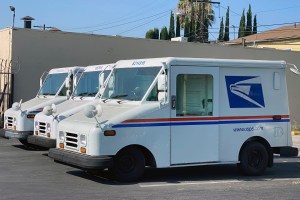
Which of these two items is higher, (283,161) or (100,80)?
(100,80)

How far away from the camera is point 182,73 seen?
9.45 meters

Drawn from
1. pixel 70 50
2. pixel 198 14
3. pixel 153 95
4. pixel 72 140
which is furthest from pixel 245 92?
pixel 198 14

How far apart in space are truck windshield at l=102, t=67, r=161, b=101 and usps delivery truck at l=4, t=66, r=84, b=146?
12.9 ft

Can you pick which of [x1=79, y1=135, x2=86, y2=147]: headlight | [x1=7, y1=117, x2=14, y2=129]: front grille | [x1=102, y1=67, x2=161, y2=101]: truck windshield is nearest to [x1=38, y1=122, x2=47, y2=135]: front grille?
[x1=7, y1=117, x2=14, y2=129]: front grille

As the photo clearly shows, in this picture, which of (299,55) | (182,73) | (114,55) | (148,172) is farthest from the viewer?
(299,55)

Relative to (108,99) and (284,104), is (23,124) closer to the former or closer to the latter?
(108,99)

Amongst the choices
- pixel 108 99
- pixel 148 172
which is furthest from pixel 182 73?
pixel 148 172

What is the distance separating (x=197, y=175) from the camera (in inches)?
408

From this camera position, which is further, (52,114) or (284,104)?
(52,114)

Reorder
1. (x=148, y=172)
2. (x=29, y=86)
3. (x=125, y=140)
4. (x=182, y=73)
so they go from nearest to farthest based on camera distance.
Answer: (x=125, y=140), (x=182, y=73), (x=148, y=172), (x=29, y=86)

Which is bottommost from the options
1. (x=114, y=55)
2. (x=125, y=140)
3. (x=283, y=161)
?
(x=283, y=161)

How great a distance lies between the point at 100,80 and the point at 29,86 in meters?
9.14

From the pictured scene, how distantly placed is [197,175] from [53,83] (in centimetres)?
637

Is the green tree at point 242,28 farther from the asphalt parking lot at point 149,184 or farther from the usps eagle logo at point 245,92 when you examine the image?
the usps eagle logo at point 245,92
